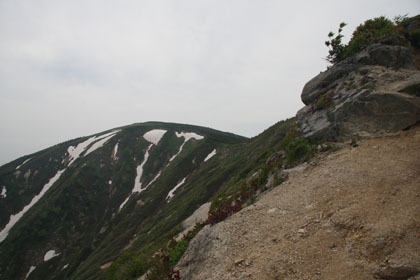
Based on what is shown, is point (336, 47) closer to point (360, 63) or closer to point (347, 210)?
point (360, 63)

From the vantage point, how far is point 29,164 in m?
139

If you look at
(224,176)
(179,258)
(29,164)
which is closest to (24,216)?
(29,164)

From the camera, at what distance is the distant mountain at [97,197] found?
69.2 m

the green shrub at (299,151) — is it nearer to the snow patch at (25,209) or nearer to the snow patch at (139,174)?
the snow patch at (139,174)

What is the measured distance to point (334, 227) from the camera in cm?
792

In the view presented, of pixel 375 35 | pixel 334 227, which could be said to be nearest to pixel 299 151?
pixel 334 227

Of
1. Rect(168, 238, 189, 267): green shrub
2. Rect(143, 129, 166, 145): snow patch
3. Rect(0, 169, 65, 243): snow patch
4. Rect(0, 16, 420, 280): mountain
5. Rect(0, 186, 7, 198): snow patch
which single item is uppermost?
Rect(143, 129, 166, 145): snow patch

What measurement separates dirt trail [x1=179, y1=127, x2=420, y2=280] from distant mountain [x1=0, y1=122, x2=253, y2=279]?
44.5 metres

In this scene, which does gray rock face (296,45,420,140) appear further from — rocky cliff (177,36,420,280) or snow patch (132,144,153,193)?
snow patch (132,144,153,193)

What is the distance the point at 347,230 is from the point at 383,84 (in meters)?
14.1

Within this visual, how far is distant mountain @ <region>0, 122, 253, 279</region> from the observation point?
69188 millimetres

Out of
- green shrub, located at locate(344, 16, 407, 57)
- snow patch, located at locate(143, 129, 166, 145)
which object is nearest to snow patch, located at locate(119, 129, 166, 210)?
snow patch, located at locate(143, 129, 166, 145)

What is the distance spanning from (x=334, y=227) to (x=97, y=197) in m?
124

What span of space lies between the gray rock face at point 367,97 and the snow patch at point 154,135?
13744 cm
